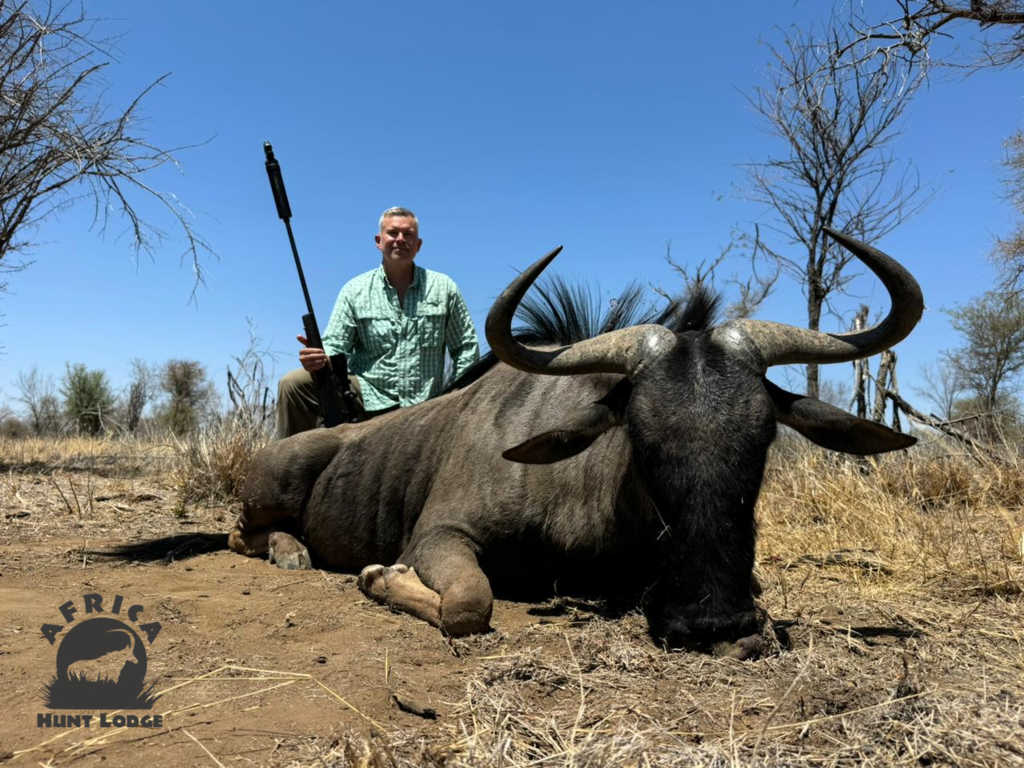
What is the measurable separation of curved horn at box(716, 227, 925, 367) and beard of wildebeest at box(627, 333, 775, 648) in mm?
→ 276

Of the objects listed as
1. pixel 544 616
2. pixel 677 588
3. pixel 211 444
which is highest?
pixel 211 444

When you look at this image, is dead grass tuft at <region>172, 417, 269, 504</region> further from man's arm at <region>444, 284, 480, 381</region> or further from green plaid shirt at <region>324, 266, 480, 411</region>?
man's arm at <region>444, 284, 480, 381</region>

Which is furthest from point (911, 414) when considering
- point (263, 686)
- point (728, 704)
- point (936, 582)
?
point (263, 686)

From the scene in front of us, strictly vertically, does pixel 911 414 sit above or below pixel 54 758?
above

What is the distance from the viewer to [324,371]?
227 inches

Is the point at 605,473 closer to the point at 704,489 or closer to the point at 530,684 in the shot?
the point at 704,489

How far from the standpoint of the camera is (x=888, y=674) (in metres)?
2.55

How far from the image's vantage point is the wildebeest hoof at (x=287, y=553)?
5027 millimetres

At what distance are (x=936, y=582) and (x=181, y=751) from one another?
3.70m

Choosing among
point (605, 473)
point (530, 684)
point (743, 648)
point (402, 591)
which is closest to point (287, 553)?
point (402, 591)

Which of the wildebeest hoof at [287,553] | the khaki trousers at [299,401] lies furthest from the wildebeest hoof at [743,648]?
the khaki trousers at [299,401]

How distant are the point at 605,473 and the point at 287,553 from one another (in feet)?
8.00

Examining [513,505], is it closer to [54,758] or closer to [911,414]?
[54,758]

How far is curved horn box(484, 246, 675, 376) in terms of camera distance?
3203 millimetres
